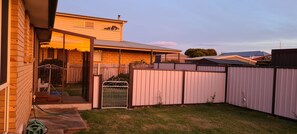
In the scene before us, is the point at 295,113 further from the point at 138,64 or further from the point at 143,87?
the point at 138,64

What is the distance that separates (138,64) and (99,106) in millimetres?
11268

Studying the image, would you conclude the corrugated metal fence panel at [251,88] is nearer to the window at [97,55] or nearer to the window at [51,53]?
the window at [97,55]

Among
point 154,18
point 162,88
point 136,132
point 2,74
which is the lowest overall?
point 136,132

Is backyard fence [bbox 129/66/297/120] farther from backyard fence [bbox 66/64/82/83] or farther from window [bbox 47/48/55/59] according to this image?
window [bbox 47/48/55/59]

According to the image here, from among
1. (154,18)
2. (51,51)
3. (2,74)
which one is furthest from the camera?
(154,18)

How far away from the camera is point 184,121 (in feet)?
27.3

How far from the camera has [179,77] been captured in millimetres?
11320

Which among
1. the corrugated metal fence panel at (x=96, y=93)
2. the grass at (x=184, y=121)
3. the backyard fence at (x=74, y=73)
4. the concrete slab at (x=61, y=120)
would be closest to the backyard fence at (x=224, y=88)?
the grass at (x=184, y=121)

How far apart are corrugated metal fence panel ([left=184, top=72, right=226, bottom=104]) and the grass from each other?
112cm

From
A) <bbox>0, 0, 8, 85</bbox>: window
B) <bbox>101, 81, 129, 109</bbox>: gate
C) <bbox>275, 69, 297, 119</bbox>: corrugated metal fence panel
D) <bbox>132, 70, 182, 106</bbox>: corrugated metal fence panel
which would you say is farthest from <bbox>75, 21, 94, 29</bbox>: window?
<bbox>0, 0, 8, 85</bbox>: window

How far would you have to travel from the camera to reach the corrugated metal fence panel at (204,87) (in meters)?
11.5

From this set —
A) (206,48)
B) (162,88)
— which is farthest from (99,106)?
(206,48)

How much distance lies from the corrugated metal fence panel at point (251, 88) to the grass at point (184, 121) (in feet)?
1.25

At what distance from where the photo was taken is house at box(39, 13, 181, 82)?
19.9m
